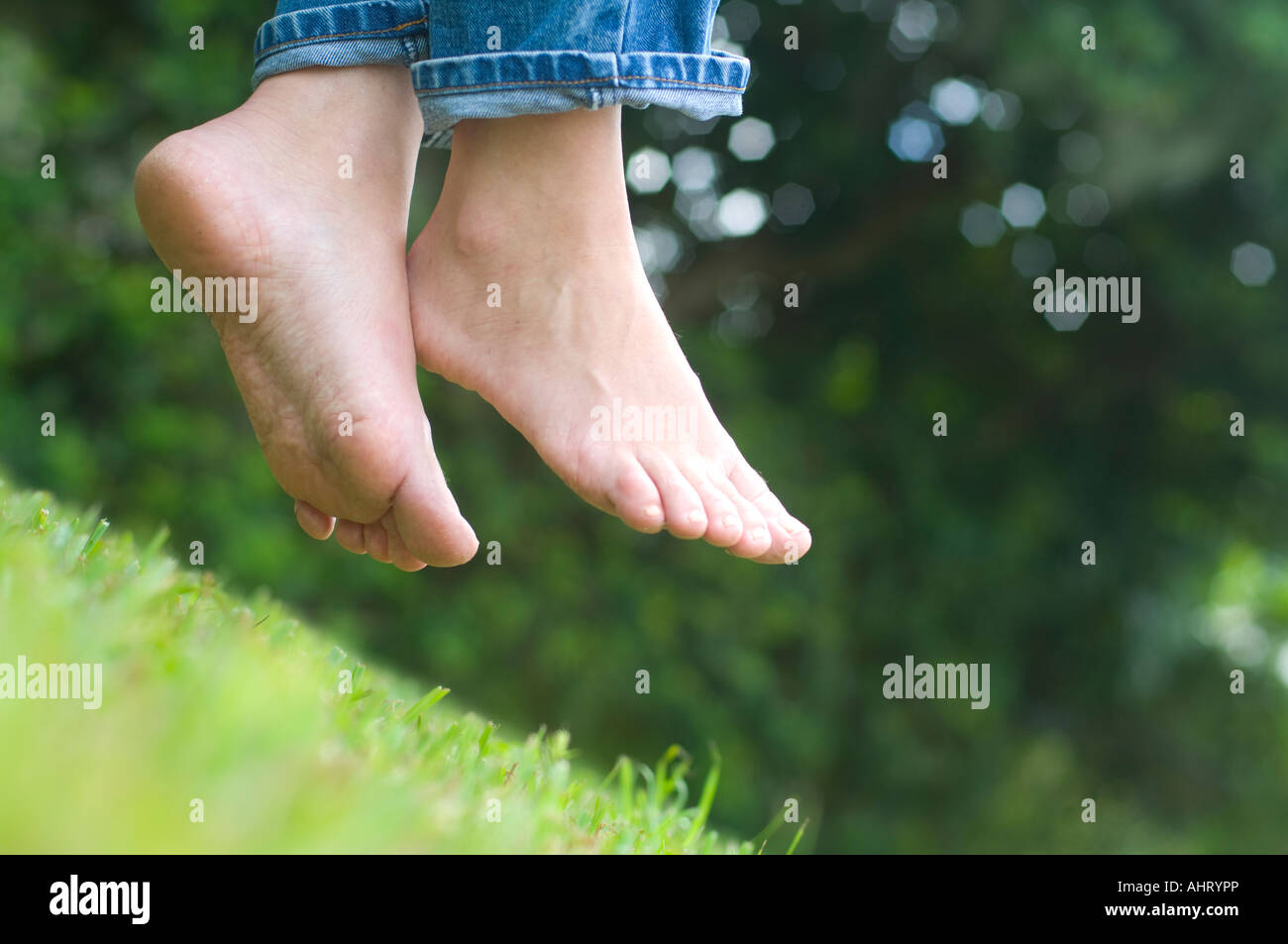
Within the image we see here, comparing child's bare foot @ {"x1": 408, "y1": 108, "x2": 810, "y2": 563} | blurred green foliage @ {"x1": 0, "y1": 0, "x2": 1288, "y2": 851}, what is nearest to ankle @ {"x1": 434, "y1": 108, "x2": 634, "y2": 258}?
child's bare foot @ {"x1": 408, "y1": 108, "x2": 810, "y2": 563}

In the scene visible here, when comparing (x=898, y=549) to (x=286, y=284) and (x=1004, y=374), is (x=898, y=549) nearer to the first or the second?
(x=1004, y=374)

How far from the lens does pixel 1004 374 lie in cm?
518

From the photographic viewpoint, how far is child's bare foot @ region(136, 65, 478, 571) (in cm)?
123

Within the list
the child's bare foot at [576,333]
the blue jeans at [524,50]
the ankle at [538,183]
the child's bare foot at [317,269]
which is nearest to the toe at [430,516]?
the child's bare foot at [317,269]

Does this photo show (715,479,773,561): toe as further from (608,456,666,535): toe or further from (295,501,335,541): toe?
(295,501,335,541): toe

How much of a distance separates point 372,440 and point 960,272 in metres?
4.37

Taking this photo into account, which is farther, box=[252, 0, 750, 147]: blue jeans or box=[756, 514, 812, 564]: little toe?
box=[756, 514, 812, 564]: little toe

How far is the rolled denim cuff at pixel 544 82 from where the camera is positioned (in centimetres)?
113

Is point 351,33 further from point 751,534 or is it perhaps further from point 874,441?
point 874,441

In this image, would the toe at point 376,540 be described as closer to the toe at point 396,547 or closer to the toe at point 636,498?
the toe at point 396,547

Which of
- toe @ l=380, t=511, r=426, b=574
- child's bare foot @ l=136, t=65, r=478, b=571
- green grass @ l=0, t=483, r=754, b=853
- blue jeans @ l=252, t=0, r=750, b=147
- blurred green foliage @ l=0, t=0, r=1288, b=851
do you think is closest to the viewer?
green grass @ l=0, t=483, r=754, b=853

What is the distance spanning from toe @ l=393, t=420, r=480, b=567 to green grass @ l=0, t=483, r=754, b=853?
178mm

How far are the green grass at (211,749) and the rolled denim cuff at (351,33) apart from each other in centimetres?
56

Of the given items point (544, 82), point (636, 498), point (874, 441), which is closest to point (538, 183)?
point (544, 82)
